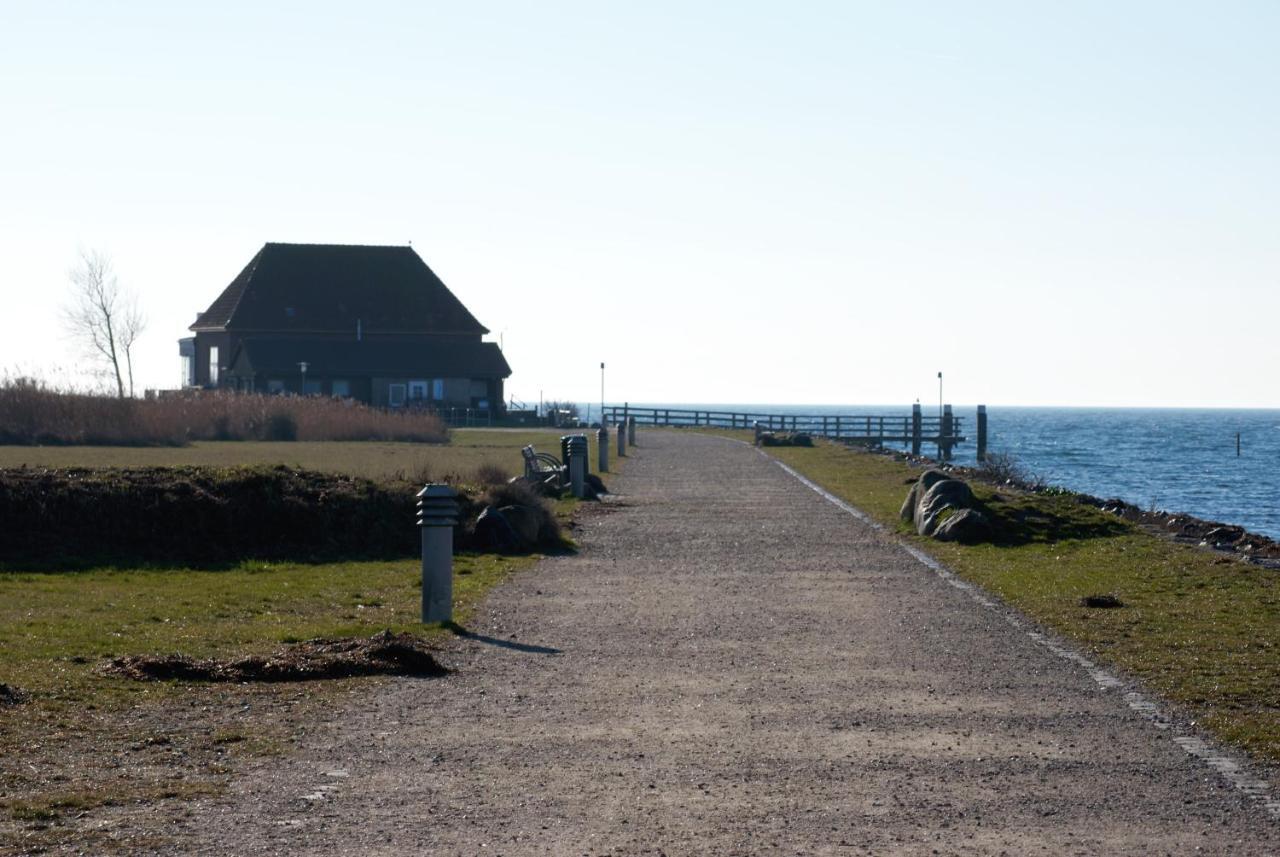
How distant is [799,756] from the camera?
8.12 m

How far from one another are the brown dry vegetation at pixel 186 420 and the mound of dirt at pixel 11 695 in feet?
156

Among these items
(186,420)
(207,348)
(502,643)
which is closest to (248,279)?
(207,348)

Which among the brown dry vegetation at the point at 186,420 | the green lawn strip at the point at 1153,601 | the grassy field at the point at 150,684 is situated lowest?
the green lawn strip at the point at 1153,601

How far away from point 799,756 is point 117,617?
7559 millimetres

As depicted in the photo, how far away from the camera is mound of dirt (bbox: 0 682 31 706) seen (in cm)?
938

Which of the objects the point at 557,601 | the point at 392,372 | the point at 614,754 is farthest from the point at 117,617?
the point at 392,372

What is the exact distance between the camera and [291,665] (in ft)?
35.3

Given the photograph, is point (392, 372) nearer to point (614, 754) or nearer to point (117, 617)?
point (117, 617)

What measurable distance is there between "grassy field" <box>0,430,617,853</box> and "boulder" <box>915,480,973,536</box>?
592 centimetres

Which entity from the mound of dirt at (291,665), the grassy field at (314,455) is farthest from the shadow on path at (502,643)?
the grassy field at (314,455)

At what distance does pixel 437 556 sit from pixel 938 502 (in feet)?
35.6

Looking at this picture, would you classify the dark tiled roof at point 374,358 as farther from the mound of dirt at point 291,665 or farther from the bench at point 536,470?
the mound of dirt at point 291,665

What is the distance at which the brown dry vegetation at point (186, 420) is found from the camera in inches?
2227

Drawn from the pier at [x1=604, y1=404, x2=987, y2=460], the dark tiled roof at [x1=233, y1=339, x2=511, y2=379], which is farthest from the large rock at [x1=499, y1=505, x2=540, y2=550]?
the dark tiled roof at [x1=233, y1=339, x2=511, y2=379]
